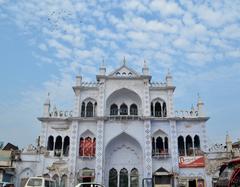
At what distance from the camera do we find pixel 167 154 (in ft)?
106

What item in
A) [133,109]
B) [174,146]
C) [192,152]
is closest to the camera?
[174,146]

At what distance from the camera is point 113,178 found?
32.9 metres

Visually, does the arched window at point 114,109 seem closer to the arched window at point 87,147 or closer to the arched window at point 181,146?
the arched window at point 87,147

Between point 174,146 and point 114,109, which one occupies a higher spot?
point 114,109

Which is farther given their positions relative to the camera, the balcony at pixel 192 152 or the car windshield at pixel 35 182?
the balcony at pixel 192 152

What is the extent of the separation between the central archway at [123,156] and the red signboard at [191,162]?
4.53 meters

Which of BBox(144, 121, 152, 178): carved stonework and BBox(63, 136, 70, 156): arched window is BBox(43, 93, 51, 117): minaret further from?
BBox(144, 121, 152, 178): carved stonework

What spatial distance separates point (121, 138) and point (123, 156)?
80.8 inches

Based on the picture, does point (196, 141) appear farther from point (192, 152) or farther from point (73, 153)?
point (73, 153)

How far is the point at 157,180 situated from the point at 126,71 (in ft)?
43.4

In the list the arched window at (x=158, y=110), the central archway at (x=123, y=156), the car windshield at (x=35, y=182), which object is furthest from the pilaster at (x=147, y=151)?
the car windshield at (x=35, y=182)

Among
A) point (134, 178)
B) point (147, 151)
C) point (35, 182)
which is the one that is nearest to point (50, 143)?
point (134, 178)

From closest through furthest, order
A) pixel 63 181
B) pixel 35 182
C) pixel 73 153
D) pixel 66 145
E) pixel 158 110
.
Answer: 1. pixel 35 182
2. pixel 63 181
3. pixel 73 153
4. pixel 66 145
5. pixel 158 110

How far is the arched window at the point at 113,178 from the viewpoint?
32.6 meters
